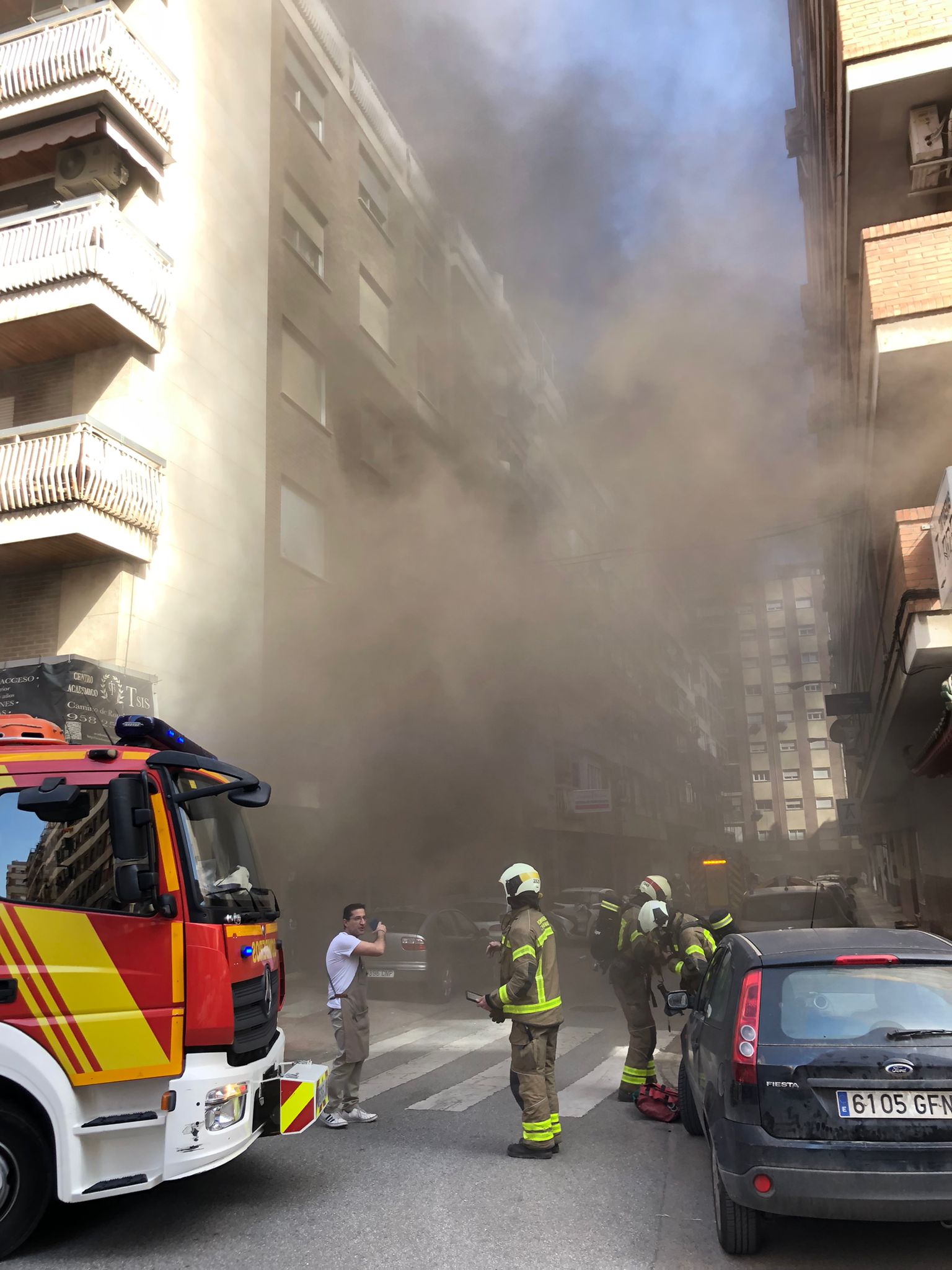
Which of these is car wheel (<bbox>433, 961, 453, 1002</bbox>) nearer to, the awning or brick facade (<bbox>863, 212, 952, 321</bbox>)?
brick facade (<bbox>863, 212, 952, 321</bbox>)

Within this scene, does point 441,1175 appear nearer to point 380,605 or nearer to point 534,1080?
point 534,1080

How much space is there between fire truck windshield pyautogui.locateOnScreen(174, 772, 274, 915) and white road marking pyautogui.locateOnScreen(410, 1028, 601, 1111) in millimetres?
2296

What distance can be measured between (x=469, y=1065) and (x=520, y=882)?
3.15 m

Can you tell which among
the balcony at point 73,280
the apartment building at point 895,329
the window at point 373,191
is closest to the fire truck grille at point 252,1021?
the apartment building at point 895,329

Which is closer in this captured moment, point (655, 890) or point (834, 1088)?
point (834, 1088)

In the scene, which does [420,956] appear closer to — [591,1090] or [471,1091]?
[471,1091]

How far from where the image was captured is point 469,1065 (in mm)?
7070

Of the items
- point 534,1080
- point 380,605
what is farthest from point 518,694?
point 534,1080

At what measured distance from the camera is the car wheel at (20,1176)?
10.4 feet

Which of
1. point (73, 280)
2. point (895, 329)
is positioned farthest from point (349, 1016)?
point (73, 280)

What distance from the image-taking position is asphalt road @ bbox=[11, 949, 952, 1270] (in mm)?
3143

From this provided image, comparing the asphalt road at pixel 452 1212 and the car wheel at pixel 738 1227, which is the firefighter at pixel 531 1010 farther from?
the car wheel at pixel 738 1227

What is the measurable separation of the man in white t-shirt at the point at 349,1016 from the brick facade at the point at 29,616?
5.98 m

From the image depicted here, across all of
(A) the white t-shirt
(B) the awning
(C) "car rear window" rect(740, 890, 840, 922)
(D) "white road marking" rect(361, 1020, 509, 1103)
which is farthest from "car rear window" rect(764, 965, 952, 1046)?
(B) the awning
